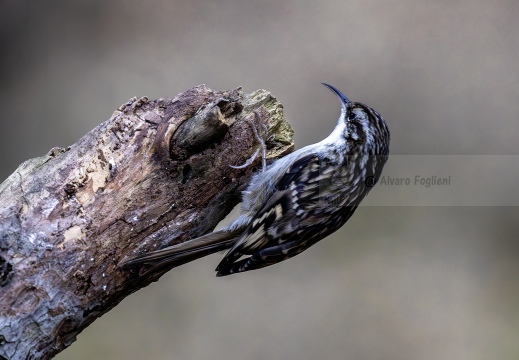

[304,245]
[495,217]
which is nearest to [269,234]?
[304,245]

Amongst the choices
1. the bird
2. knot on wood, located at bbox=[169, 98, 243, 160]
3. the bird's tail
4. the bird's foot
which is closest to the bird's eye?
the bird

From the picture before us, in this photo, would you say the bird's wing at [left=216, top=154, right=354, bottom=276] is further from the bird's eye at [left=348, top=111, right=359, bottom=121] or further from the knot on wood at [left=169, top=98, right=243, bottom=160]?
the knot on wood at [left=169, top=98, right=243, bottom=160]

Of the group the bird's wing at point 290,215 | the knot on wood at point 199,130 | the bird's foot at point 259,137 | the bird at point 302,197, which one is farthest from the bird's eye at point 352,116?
the knot on wood at point 199,130

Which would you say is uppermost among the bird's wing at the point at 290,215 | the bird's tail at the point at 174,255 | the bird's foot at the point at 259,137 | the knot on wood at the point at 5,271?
the bird's foot at the point at 259,137

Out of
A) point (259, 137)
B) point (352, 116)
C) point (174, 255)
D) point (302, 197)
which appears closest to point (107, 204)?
point (174, 255)

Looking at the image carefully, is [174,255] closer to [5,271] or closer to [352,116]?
[5,271]

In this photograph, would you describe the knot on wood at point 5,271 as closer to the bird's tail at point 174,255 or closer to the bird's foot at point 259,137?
the bird's tail at point 174,255
